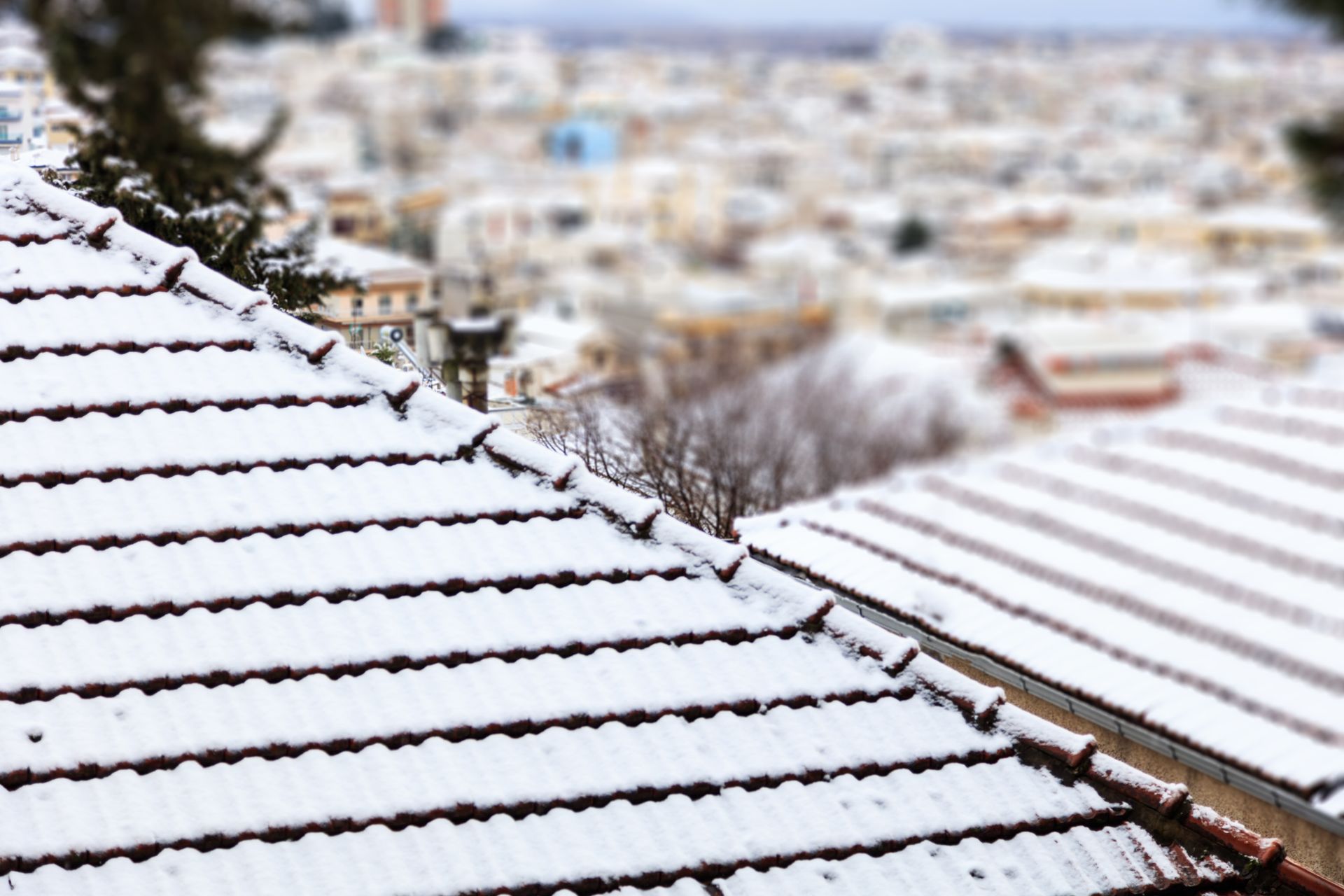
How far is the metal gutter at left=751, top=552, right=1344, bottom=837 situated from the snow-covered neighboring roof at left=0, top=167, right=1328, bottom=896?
2.04 metres

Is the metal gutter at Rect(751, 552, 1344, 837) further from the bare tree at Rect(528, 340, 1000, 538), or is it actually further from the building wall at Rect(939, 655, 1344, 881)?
the bare tree at Rect(528, 340, 1000, 538)

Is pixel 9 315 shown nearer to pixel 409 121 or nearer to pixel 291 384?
pixel 291 384

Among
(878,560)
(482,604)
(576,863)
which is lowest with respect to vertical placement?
(878,560)

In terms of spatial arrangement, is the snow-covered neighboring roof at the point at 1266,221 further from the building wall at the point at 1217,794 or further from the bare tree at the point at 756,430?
the building wall at the point at 1217,794

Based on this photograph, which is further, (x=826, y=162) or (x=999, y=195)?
(x=826, y=162)

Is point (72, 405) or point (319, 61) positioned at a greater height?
point (72, 405)

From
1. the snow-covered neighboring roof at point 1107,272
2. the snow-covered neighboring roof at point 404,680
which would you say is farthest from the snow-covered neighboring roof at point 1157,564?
the snow-covered neighboring roof at point 1107,272

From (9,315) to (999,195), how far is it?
112 meters

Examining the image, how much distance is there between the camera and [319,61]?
158 meters

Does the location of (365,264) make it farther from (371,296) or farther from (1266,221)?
(1266,221)

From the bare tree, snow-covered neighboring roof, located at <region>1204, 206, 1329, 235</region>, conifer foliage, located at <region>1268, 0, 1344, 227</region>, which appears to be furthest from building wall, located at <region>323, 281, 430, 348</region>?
snow-covered neighboring roof, located at <region>1204, 206, 1329, 235</region>

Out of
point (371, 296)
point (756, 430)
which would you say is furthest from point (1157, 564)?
point (756, 430)

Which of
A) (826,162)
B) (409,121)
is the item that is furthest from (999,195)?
(409,121)

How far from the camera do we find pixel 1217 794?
723 centimetres
